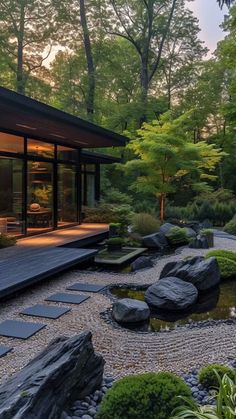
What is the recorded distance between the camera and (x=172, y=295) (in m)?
5.22

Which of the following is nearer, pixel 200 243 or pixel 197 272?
pixel 197 272

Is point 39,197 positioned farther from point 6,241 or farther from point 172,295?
point 172,295

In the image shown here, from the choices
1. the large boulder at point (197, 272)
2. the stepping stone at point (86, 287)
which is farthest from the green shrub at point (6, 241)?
the large boulder at point (197, 272)

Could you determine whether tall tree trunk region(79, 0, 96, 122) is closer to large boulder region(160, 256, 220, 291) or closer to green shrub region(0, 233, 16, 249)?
green shrub region(0, 233, 16, 249)

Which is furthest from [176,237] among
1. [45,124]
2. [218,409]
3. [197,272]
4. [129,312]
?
[218,409]

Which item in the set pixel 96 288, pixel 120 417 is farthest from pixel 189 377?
pixel 96 288

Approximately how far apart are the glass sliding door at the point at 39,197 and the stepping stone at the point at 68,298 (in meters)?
4.33

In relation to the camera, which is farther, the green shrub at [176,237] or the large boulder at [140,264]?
the green shrub at [176,237]

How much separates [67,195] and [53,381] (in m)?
9.46

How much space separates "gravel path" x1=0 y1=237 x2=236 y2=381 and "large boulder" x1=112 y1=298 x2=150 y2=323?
0.23 meters

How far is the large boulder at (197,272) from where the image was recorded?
5.96 metres

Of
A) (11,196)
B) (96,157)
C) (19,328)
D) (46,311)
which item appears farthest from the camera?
(96,157)

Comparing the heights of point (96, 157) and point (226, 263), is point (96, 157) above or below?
above

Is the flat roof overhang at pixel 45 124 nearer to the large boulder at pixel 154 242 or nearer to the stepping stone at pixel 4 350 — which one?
the large boulder at pixel 154 242
